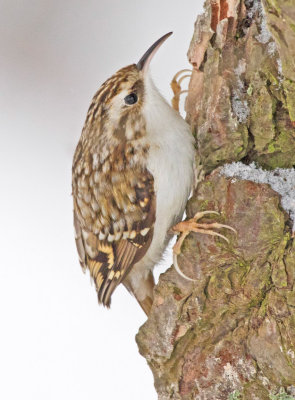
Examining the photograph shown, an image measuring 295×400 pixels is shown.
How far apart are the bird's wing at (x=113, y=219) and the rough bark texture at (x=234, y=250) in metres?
0.14

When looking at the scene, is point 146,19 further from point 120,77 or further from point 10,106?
point 120,77

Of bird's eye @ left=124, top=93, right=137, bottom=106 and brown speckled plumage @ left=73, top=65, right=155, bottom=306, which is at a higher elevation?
bird's eye @ left=124, top=93, right=137, bottom=106

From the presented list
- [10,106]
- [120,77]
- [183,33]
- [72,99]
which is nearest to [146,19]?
[183,33]

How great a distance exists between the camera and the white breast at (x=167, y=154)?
5.73ft

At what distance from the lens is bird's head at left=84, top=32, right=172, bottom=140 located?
1.76 m

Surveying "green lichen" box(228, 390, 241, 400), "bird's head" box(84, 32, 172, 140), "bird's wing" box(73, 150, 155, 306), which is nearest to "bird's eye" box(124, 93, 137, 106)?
"bird's head" box(84, 32, 172, 140)

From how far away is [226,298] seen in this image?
1.64m

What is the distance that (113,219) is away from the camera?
186cm

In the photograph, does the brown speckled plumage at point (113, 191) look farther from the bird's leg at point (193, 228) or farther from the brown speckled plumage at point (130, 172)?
the bird's leg at point (193, 228)

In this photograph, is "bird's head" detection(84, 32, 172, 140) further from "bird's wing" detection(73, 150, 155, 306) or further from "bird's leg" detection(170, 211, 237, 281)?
"bird's leg" detection(170, 211, 237, 281)

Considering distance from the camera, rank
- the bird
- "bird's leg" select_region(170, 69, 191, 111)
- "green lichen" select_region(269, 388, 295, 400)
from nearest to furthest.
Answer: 1. "green lichen" select_region(269, 388, 295, 400)
2. the bird
3. "bird's leg" select_region(170, 69, 191, 111)

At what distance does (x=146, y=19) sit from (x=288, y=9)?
1311 mm

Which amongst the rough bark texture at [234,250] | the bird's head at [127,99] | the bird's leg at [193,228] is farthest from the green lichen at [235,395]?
the bird's head at [127,99]

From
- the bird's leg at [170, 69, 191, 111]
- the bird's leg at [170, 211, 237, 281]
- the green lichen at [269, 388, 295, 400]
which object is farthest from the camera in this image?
the bird's leg at [170, 69, 191, 111]
